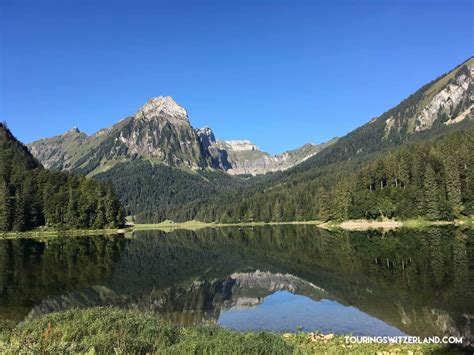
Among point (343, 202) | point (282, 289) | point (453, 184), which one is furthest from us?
point (343, 202)

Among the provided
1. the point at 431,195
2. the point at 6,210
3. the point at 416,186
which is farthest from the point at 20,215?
the point at 431,195

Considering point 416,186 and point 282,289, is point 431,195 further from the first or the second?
point 282,289

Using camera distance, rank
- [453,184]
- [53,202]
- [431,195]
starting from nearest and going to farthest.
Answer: [431,195] → [453,184] → [53,202]

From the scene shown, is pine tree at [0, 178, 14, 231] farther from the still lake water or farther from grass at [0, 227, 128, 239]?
the still lake water

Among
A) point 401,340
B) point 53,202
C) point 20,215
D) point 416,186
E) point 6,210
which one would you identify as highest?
point 53,202

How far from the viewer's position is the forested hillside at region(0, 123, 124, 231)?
16238cm

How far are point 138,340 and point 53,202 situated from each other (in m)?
165

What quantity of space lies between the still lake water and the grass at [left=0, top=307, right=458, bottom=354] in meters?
5.73

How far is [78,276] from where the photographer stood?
5681 cm

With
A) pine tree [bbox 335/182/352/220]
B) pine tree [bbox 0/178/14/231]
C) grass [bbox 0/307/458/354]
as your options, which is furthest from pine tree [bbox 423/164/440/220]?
pine tree [bbox 0/178/14/231]

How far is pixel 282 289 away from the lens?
47.2 meters

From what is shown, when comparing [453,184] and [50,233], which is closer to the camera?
[453,184]

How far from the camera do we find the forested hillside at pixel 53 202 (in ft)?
533

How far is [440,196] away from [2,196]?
164537 millimetres
